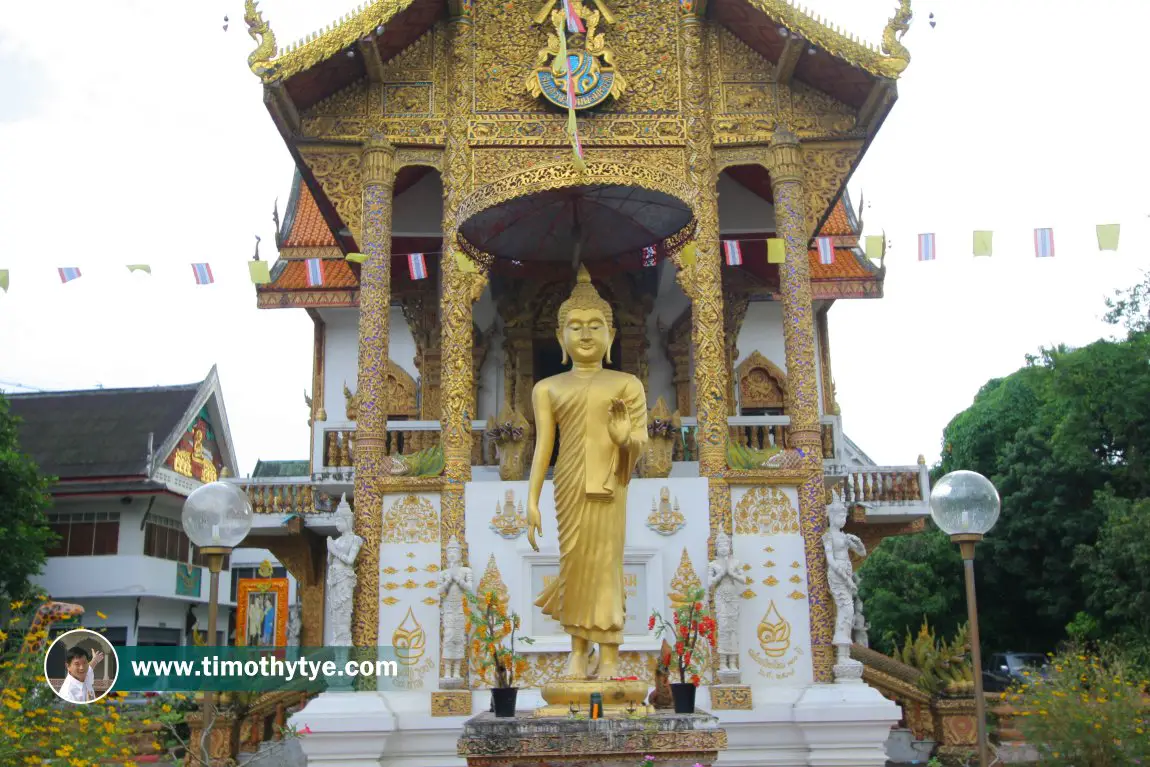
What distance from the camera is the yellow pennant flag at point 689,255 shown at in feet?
33.8

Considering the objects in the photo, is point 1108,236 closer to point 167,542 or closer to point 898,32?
point 898,32

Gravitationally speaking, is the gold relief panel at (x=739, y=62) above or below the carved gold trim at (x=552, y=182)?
above

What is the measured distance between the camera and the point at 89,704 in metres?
7.04

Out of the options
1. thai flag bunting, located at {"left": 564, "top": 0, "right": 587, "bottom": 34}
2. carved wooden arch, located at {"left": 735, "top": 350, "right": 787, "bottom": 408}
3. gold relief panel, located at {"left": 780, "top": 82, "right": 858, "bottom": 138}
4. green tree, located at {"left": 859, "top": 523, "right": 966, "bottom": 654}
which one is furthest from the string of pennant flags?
green tree, located at {"left": 859, "top": 523, "right": 966, "bottom": 654}

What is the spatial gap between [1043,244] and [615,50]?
4.60 metres

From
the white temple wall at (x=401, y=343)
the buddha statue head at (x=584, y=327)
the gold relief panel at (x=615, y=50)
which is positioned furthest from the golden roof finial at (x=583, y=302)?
the white temple wall at (x=401, y=343)

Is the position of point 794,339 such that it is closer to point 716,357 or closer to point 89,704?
point 716,357

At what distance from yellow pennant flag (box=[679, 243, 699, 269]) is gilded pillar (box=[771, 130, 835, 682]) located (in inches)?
34.8

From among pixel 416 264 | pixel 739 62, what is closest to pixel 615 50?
pixel 739 62

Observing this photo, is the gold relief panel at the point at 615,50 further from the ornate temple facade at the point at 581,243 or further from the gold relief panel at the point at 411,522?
the gold relief panel at the point at 411,522

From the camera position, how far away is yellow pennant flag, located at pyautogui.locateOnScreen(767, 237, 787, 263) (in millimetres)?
10438

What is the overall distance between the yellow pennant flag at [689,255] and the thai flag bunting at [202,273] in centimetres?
485

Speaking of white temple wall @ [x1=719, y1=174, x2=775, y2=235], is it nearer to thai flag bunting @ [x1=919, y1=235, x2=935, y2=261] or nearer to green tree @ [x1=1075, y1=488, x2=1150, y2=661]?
thai flag bunting @ [x1=919, y1=235, x2=935, y2=261]

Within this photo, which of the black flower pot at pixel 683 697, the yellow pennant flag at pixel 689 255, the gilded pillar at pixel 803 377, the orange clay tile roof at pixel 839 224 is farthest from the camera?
the orange clay tile roof at pixel 839 224
